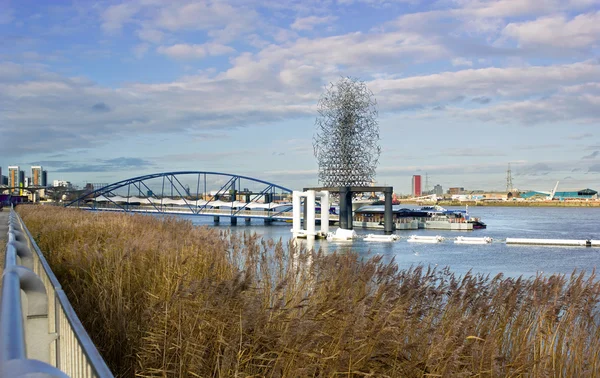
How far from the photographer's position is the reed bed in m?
4.20

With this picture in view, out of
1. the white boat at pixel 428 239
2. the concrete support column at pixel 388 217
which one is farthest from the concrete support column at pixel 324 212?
the white boat at pixel 428 239

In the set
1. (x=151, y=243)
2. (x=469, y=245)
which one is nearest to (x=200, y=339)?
(x=151, y=243)

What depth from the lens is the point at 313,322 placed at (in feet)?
13.9

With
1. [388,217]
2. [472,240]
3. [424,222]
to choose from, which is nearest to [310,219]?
[388,217]

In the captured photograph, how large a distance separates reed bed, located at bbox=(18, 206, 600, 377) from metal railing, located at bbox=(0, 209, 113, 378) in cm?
87

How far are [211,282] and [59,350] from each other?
7.24 feet

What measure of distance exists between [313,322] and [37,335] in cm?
196

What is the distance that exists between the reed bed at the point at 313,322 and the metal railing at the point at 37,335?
0.87m

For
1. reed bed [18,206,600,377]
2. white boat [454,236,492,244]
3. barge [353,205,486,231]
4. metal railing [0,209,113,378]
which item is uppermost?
metal railing [0,209,113,378]

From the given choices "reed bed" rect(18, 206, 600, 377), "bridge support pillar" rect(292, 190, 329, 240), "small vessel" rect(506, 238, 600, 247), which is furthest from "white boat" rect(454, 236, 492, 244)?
"reed bed" rect(18, 206, 600, 377)

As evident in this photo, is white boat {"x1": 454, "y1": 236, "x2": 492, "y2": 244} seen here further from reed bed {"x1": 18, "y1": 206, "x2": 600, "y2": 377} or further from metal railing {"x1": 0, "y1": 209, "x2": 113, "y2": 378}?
metal railing {"x1": 0, "y1": 209, "x2": 113, "y2": 378}

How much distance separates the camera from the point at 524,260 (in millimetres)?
33062

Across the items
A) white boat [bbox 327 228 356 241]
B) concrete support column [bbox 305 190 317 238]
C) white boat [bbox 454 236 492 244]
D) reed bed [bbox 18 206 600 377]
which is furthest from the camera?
concrete support column [bbox 305 190 317 238]

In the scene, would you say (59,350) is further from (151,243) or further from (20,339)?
(151,243)
